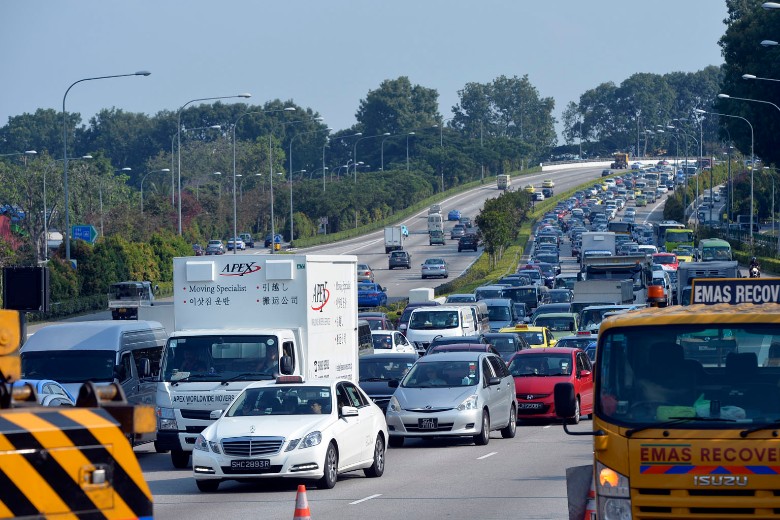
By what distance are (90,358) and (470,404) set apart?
252 inches

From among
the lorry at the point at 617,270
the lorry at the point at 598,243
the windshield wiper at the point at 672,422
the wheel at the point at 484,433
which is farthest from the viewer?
the lorry at the point at 598,243

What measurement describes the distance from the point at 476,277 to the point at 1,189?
36678mm

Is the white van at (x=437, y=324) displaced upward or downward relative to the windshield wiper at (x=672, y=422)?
downward

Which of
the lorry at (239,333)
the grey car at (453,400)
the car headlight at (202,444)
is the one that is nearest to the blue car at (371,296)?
the grey car at (453,400)

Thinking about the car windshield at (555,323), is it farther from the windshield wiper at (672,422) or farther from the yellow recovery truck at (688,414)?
the windshield wiper at (672,422)

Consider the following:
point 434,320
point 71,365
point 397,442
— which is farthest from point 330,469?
point 434,320

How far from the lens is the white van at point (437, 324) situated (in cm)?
3956

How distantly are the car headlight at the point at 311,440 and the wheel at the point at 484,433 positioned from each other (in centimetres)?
601

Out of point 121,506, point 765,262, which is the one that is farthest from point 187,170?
point 121,506

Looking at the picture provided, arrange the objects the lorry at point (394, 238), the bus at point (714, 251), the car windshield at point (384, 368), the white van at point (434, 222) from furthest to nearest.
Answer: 1. the white van at point (434, 222)
2. the lorry at point (394, 238)
3. the bus at point (714, 251)
4. the car windshield at point (384, 368)

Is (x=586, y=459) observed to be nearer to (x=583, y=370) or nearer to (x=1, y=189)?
(x=583, y=370)

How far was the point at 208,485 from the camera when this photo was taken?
16547 millimetres

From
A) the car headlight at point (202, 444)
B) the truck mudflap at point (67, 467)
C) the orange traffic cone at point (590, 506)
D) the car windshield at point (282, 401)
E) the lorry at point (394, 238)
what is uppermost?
the truck mudflap at point (67, 467)

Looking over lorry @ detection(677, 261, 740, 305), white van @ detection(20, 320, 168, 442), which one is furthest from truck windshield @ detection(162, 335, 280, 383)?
lorry @ detection(677, 261, 740, 305)
